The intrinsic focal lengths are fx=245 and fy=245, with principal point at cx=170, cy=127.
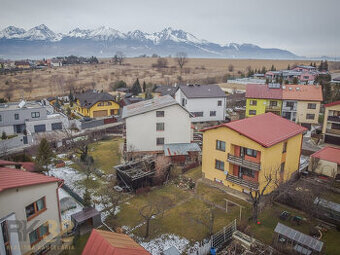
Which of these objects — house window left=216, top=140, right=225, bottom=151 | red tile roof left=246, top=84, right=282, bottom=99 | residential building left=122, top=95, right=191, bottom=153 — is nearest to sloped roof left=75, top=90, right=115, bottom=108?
residential building left=122, top=95, right=191, bottom=153

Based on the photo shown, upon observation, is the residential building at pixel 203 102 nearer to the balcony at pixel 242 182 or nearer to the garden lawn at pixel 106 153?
the garden lawn at pixel 106 153

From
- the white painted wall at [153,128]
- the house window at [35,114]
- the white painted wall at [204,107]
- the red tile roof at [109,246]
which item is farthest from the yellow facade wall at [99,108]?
the red tile roof at [109,246]

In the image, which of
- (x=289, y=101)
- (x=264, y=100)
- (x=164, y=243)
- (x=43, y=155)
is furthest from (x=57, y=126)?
(x=289, y=101)

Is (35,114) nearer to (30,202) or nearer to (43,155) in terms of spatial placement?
(43,155)

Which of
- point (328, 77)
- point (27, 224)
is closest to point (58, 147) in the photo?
point (27, 224)

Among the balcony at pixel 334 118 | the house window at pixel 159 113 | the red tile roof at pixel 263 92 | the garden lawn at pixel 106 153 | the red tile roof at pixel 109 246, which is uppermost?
the red tile roof at pixel 263 92

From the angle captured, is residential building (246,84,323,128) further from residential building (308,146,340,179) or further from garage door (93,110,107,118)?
garage door (93,110,107,118)

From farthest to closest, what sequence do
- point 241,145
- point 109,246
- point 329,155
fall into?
point 329,155 < point 241,145 < point 109,246
